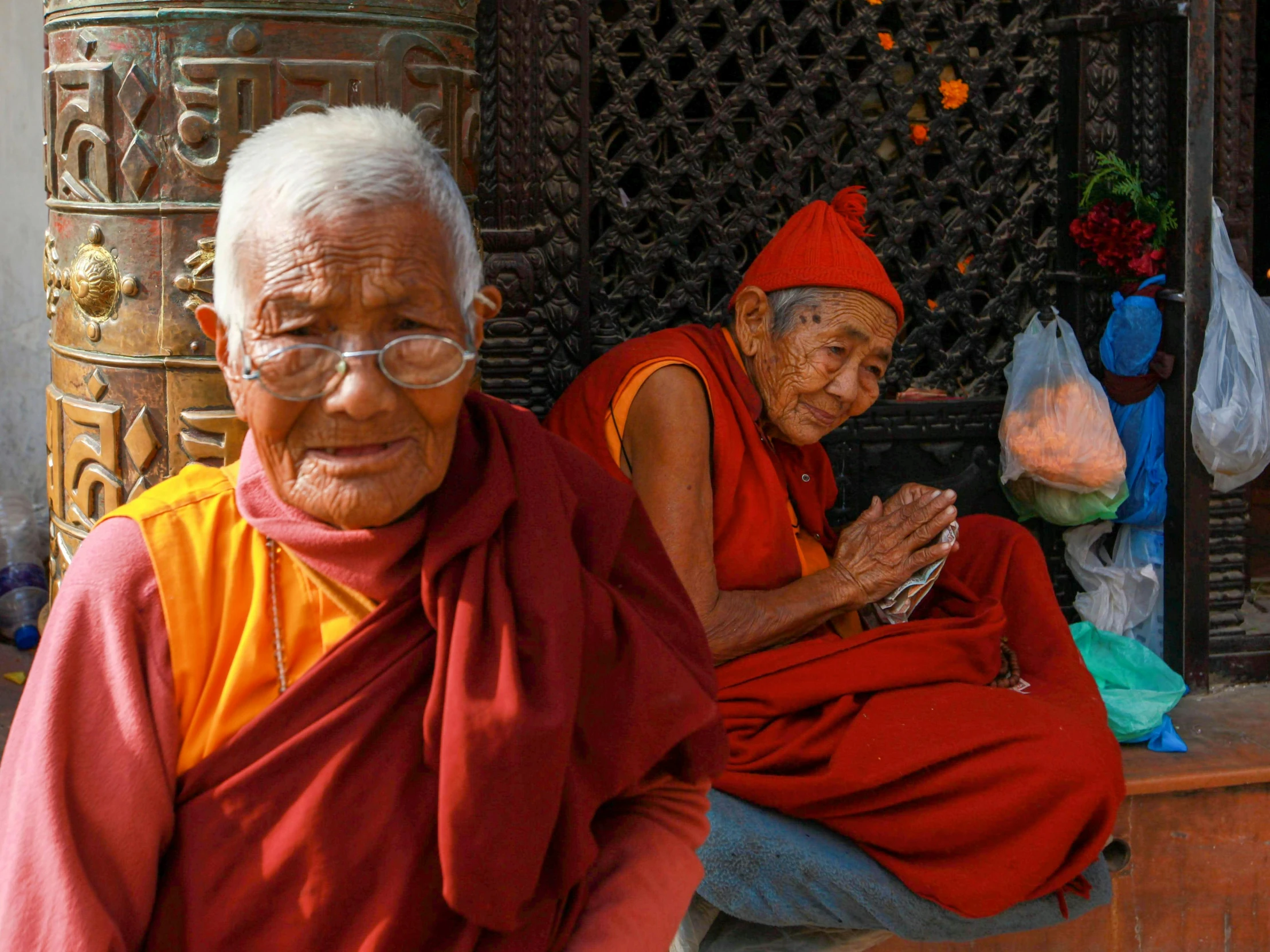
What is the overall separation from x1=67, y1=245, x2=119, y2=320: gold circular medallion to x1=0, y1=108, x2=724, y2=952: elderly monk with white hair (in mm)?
792

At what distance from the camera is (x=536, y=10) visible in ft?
10.9

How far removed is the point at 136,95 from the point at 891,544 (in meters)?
1.84

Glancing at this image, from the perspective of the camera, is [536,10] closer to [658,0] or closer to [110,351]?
[658,0]

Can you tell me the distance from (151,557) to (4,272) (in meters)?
3.50

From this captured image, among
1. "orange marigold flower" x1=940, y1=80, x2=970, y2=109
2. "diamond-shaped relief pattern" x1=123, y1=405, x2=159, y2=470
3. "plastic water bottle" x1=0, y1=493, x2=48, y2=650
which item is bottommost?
"plastic water bottle" x1=0, y1=493, x2=48, y2=650

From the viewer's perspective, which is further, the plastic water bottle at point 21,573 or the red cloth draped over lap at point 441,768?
the plastic water bottle at point 21,573

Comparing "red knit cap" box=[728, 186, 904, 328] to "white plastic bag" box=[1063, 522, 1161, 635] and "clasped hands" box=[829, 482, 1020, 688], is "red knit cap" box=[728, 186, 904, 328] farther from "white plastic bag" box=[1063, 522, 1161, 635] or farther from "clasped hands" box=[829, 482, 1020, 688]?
"white plastic bag" box=[1063, 522, 1161, 635]

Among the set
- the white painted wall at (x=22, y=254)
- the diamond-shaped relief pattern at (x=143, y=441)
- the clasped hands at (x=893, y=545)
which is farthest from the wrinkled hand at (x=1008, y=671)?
the white painted wall at (x=22, y=254)

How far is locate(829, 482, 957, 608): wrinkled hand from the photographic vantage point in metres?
3.05

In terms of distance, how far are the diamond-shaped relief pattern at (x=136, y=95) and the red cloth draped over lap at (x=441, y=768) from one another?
→ 1.05 metres

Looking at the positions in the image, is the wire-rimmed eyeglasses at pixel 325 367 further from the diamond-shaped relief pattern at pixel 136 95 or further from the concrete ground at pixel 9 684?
the concrete ground at pixel 9 684

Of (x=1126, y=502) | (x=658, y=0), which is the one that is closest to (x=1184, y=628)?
(x=1126, y=502)

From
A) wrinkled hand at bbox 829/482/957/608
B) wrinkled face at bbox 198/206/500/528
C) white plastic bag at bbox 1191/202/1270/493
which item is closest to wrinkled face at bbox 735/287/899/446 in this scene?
wrinkled hand at bbox 829/482/957/608

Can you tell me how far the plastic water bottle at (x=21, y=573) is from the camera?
405 cm
